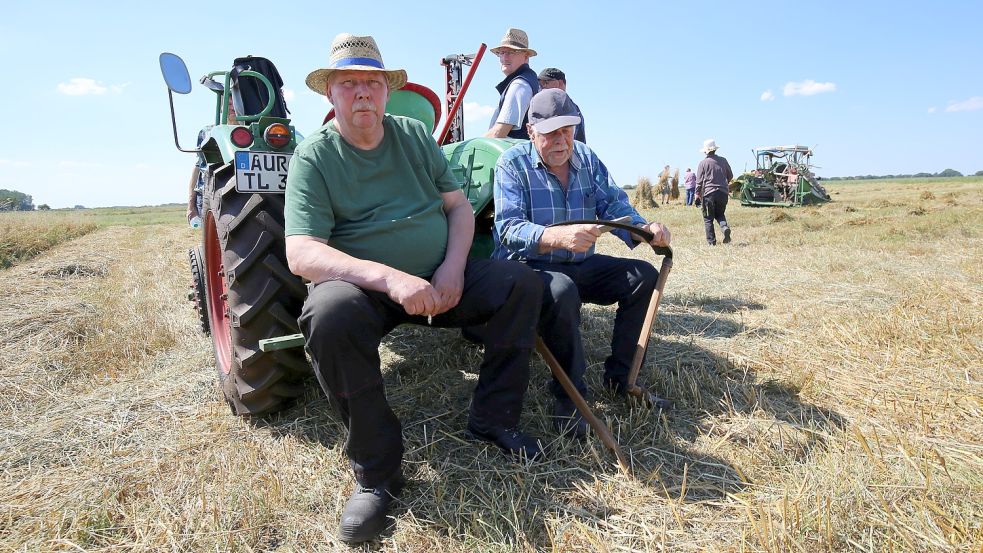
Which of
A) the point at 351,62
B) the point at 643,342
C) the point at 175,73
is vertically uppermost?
the point at 175,73

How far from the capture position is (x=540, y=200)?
269 cm

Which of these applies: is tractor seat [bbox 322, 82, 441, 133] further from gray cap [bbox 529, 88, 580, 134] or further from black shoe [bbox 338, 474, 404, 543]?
black shoe [bbox 338, 474, 404, 543]

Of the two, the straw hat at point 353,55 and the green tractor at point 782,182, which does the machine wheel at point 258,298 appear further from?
the green tractor at point 782,182

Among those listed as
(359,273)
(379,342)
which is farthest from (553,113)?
(379,342)

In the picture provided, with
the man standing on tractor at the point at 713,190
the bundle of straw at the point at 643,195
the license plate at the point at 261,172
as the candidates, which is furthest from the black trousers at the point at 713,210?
the bundle of straw at the point at 643,195

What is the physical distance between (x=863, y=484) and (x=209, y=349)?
358cm

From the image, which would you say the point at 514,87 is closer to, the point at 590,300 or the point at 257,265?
the point at 590,300

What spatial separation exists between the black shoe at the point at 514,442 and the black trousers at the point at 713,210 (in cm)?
712

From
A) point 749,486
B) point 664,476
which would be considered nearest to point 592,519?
point 664,476

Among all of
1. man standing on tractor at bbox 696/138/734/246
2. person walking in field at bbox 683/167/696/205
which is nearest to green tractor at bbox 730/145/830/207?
person walking in field at bbox 683/167/696/205

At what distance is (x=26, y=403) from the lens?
116 inches

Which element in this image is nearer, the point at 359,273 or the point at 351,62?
the point at 359,273

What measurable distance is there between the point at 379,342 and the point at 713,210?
25.4 ft

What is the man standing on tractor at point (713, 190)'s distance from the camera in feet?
28.0
